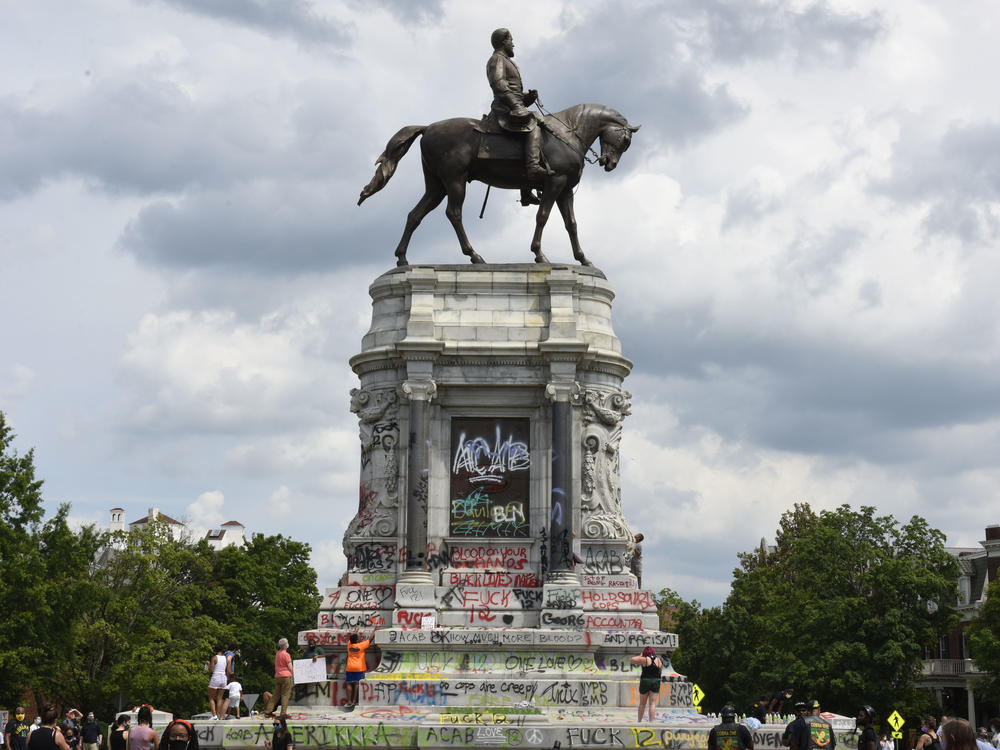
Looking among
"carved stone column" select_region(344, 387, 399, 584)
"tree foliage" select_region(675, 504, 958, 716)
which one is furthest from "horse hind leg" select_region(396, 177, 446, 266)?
"tree foliage" select_region(675, 504, 958, 716)

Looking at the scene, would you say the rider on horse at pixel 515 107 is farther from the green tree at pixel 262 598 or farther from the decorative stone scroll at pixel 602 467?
the green tree at pixel 262 598

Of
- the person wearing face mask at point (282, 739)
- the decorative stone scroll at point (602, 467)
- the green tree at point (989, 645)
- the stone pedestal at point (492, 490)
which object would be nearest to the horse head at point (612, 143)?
the stone pedestal at point (492, 490)

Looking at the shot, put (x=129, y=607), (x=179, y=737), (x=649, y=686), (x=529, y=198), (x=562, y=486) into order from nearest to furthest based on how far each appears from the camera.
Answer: (x=179, y=737), (x=649, y=686), (x=562, y=486), (x=529, y=198), (x=129, y=607)

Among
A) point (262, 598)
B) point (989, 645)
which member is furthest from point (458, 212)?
point (262, 598)

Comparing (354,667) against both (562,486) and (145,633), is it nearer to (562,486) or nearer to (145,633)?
(562,486)

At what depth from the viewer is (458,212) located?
37688mm

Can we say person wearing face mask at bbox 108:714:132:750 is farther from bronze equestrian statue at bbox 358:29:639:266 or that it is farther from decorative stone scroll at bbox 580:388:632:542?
bronze equestrian statue at bbox 358:29:639:266

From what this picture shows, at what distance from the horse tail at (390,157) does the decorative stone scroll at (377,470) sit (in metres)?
5.85

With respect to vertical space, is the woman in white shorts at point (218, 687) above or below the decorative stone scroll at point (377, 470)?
below

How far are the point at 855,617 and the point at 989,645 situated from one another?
6.94 m

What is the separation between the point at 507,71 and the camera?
3734 centimetres

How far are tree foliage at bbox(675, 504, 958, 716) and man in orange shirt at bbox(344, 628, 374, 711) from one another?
1459 inches

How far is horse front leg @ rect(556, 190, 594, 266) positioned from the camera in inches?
1506

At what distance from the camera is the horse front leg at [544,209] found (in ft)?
123
